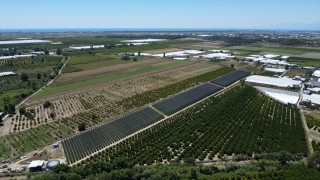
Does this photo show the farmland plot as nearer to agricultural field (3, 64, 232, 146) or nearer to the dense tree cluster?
agricultural field (3, 64, 232, 146)

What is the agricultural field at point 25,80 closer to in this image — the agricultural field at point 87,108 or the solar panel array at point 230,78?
the agricultural field at point 87,108

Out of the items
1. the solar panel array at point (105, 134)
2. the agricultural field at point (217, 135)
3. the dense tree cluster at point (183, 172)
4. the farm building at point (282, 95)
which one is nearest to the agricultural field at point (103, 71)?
the solar panel array at point (105, 134)

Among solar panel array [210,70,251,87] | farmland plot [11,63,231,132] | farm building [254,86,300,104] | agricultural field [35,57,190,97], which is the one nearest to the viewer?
farmland plot [11,63,231,132]

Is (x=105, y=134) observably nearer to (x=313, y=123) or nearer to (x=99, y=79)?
(x=99, y=79)

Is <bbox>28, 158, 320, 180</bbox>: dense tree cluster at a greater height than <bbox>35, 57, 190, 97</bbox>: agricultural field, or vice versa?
<bbox>35, 57, 190, 97</bbox>: agricultural field

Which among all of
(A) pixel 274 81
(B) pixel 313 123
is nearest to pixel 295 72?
(A) pixel 274 81

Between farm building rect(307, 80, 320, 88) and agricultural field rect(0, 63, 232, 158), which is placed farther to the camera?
farm building rect(307, 80, 320, 88)

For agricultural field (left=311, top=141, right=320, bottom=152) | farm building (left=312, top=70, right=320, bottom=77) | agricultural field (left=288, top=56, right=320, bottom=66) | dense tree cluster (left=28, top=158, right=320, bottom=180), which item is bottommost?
agricultural field (left=311, top=141, right=320, bottom=152)

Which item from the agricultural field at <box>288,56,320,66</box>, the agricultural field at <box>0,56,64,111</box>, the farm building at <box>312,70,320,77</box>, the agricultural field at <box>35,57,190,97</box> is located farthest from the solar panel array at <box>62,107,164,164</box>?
the agricultural field at <box>288,56,320,66</box>
